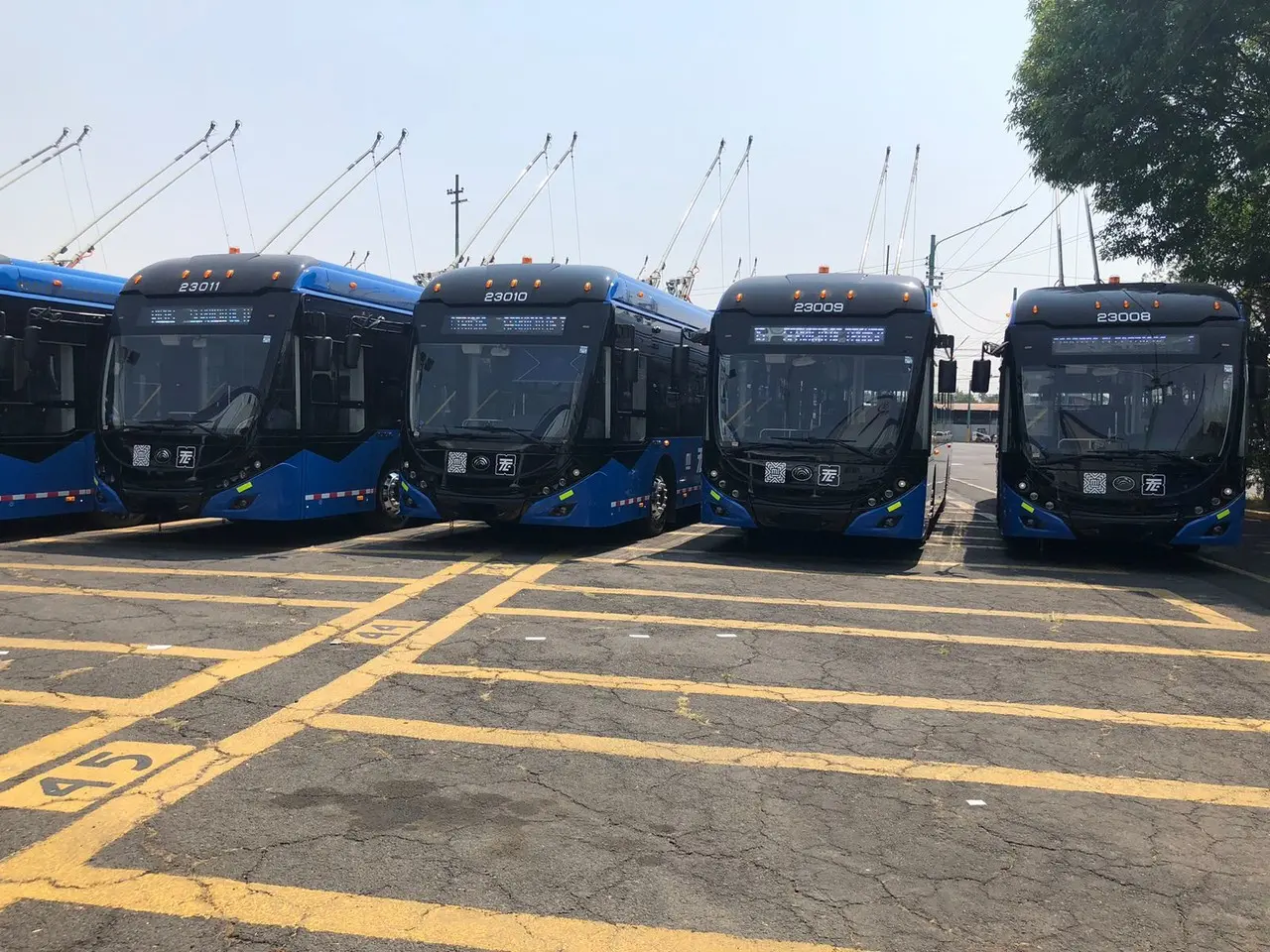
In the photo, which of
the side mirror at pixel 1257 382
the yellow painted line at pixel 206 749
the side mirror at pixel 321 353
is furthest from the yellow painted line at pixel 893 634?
the side mirror at pixel 1257 382

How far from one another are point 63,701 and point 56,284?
863cm

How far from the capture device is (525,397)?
12320mm

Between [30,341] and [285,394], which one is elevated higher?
[30,341]

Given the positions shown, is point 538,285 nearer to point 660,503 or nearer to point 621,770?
point 660,503

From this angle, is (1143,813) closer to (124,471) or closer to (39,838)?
(39,838)

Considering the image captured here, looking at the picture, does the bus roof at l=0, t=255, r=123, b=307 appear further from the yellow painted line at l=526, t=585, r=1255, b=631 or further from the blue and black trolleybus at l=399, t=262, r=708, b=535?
the yellow painted line at l=526, t=585, r=1255, b=631

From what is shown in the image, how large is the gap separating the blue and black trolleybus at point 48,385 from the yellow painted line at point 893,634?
269 inches

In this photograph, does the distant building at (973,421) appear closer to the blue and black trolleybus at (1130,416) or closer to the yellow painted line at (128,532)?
the blue and black trolleybus at (1130,416)

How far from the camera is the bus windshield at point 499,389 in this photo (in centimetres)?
1220

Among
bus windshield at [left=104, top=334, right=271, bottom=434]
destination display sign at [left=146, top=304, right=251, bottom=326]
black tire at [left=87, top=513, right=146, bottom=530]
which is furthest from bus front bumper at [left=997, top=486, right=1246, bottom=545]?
black tire at [left=87, top=513, right=146, bottom=530]

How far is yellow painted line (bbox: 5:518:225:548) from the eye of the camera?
1293 centimetres

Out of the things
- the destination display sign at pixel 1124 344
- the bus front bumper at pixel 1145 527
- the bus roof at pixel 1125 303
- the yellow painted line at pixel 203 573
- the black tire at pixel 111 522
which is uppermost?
the bus roof at pixel 1125 303

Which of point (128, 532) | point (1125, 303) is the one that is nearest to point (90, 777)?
point (128, 532)

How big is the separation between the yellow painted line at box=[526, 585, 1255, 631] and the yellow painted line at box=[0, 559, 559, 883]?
4.86 feet
